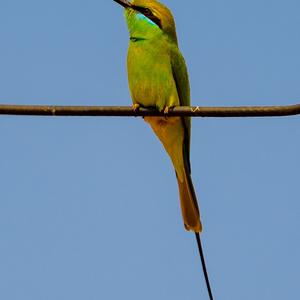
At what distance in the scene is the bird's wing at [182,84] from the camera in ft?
11.3

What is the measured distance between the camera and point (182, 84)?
3479 mm

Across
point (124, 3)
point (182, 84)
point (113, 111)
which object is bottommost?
point (113, 111)

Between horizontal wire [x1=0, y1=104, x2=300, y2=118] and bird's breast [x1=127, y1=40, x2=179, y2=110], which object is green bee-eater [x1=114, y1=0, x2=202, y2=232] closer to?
bird's breast [x1=127, y1=40, x2=179, y2=110]

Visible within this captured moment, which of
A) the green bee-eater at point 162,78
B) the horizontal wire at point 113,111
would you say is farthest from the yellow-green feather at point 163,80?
the horizontal wire at point 113,111

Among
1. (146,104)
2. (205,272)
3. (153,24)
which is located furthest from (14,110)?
(153,24)

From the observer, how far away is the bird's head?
3432 millimetres

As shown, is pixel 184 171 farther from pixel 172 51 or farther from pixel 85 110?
pixel 85 110

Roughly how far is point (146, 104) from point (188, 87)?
1.13ft

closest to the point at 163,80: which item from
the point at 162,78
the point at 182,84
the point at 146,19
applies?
the point at 162,78

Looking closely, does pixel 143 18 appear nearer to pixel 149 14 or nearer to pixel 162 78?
pixel 149 14

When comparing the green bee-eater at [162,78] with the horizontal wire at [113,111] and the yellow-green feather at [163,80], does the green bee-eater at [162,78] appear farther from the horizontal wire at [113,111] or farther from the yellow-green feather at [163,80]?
the horizontal wire at [113,111]

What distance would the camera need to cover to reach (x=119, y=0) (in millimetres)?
3449

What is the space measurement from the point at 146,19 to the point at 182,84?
1.26 ft

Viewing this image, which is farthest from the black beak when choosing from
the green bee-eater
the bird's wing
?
the bird's wing
